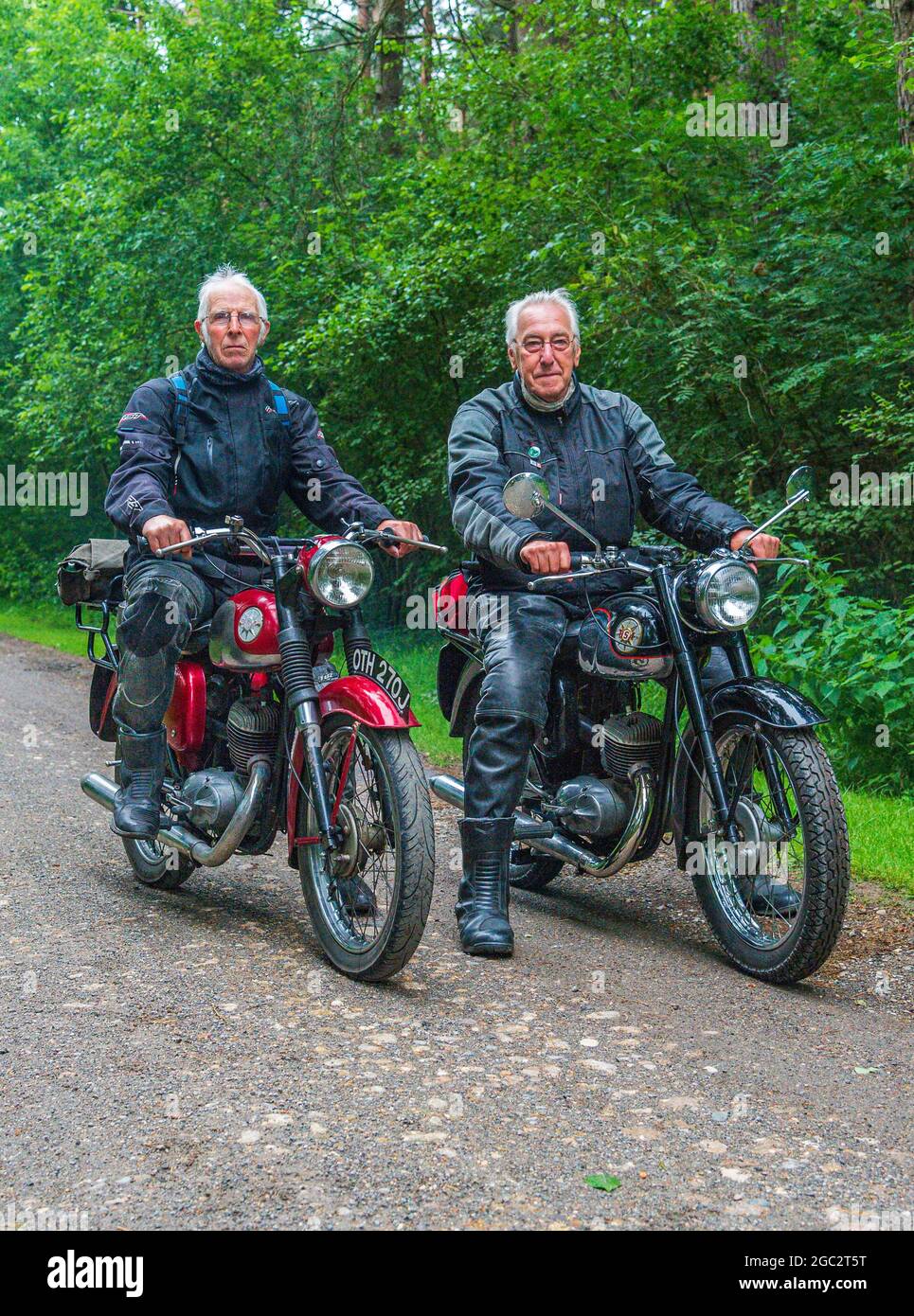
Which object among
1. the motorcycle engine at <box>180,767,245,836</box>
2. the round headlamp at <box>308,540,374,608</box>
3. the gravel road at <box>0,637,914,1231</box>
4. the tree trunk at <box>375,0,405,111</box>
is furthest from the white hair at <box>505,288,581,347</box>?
the tree trunk at <box>375,0,405,111</box>

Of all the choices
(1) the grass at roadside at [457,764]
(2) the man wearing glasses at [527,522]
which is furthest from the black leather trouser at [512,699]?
(1) the grass at roadside at [457,764]

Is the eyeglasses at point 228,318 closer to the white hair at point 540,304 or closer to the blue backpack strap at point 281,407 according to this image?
the blue backpack strap at point 281,407

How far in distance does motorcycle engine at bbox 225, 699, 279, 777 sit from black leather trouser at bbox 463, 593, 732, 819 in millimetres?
661

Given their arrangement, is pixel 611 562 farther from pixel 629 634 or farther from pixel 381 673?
pixel 381 673

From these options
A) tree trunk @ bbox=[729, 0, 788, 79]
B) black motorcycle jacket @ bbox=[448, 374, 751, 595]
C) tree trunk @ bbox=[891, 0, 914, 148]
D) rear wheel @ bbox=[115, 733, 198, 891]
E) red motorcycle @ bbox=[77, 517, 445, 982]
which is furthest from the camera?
tree trunk @ bbox=[729, 0, 788, 79]

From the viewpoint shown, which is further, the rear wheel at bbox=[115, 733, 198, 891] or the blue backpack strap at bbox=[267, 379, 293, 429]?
the rear wheel at bbox=[115, 733, 198, 891]

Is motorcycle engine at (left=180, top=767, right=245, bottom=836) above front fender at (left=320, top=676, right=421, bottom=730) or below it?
below

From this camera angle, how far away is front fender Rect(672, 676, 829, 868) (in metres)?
3.97

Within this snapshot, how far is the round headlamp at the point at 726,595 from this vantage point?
412 centimetres

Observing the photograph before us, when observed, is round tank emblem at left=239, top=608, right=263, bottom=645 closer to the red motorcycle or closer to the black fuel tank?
the red motorcycle

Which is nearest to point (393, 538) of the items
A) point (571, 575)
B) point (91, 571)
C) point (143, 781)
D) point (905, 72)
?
point (571, 575)

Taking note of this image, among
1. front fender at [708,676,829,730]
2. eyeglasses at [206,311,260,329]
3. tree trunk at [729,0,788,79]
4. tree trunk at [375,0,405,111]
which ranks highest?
tree trunk at [375,0,405,111]

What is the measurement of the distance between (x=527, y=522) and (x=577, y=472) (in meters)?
0.30

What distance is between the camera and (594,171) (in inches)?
403
